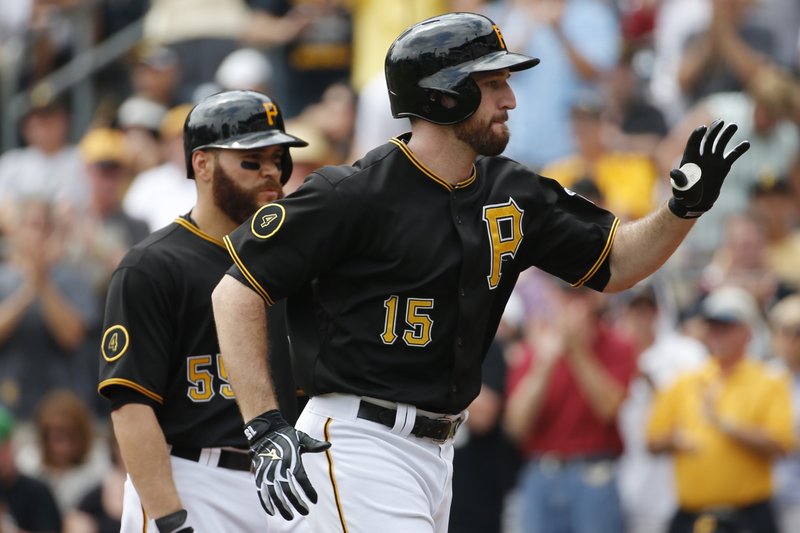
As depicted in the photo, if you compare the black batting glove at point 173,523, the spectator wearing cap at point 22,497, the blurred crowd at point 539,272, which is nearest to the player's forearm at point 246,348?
the black batting glove at point 173,523

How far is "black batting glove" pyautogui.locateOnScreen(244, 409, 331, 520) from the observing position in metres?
4.30

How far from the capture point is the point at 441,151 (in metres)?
4.82

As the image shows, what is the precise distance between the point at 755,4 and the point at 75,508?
621cm

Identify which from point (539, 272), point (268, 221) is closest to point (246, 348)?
point (268, 221)

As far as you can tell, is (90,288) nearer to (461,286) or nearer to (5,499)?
(5,499)

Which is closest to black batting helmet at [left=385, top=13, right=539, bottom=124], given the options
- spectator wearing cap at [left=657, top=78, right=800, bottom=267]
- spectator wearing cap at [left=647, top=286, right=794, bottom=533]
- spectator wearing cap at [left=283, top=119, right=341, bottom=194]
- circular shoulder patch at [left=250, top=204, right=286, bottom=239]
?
circular shoulder patch at [left=250, top=204, right=286, bottom=239]

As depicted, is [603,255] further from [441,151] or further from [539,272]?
[539,272]

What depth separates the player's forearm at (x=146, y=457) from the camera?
4.96m

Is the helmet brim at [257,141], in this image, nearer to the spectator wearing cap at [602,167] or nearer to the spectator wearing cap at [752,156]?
the spectator wearing cap at [602,167]

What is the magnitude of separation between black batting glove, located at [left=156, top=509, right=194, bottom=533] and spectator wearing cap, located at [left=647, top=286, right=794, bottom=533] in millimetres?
4058

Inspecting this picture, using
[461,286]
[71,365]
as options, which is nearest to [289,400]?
[461,286]

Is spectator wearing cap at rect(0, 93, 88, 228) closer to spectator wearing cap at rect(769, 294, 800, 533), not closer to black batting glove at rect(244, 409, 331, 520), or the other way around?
spectator wearing cap at rect(769, 294, 800, 533)

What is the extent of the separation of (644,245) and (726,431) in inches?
143

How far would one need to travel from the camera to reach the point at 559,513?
8414 mm
